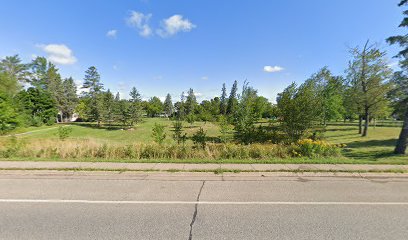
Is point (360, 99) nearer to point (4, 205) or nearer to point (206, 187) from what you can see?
point (206, 187)

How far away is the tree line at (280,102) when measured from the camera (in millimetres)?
13750

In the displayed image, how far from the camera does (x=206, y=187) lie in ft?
18.7

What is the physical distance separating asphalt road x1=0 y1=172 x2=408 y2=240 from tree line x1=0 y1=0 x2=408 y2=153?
708 cm

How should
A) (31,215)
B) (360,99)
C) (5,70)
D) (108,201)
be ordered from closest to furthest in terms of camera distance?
1. (31,215)
2. (108,201)
3. (360,99)
4. (5,70)

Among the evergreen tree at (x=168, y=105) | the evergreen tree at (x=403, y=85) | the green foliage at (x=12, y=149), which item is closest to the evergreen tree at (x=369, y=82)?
the evergreen tree at (x=403, y=85)

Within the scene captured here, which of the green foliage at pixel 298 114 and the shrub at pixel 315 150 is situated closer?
the shrub at pixel 315 150

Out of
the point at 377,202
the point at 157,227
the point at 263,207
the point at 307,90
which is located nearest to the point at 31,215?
the point at 157,227

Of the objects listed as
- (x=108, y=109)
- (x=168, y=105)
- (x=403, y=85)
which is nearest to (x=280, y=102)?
(x=403, y=85)

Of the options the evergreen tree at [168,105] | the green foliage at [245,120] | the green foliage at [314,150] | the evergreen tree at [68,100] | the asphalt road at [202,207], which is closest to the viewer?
the asphalt road at [202,207]

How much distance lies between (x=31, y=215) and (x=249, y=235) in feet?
14.5

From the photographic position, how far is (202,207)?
4.46 m

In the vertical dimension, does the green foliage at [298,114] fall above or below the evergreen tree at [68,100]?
below

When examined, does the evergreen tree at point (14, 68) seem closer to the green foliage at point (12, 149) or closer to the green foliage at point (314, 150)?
the green foliage at point (12, 149)

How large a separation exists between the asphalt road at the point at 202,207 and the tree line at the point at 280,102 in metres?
7.08
